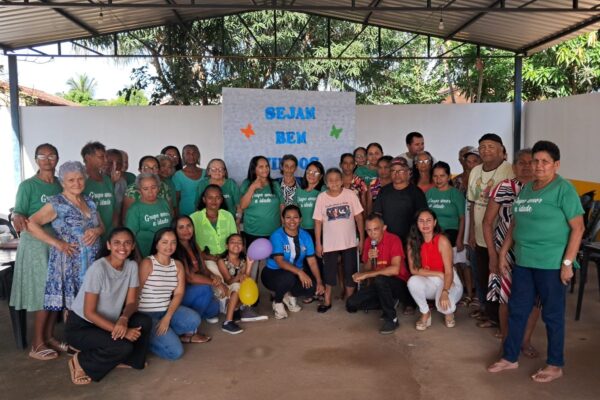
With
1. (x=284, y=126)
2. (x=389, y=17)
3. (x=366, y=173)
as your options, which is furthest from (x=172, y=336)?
(x=389, y=17)

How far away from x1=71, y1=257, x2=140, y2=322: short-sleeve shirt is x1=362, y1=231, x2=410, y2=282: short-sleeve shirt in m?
1.88

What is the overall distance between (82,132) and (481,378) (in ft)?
25.2

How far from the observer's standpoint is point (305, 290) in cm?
430

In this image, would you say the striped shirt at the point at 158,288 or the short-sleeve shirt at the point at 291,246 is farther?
the short-sleeve shirt at the point at 291,246

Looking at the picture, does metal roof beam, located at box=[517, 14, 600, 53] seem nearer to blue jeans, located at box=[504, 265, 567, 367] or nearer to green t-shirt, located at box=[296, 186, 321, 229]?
green t-shirt, located at box=[296, 186, 321, 229]

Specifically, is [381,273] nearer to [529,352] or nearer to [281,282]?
[281,282]

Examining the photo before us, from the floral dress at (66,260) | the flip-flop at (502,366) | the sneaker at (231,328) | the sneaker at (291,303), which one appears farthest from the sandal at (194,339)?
the flip-flop at (502,366)

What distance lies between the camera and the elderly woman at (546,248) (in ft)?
8.82

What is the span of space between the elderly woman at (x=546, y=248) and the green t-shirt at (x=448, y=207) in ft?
3.88

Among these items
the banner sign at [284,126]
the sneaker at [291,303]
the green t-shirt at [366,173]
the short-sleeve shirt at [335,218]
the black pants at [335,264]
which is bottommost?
the sneaker at [291,303]

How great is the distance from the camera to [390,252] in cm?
399

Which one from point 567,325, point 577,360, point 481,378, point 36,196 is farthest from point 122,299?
point 567,325

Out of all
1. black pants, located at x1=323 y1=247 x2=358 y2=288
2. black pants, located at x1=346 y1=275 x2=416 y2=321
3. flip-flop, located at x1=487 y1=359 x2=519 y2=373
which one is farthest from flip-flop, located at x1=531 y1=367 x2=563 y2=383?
black pants, located at x1=323 y1=247 x2=358 y2=288

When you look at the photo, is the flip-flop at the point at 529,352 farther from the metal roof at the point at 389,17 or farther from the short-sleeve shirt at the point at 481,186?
the metal roof at the point at 389,17
